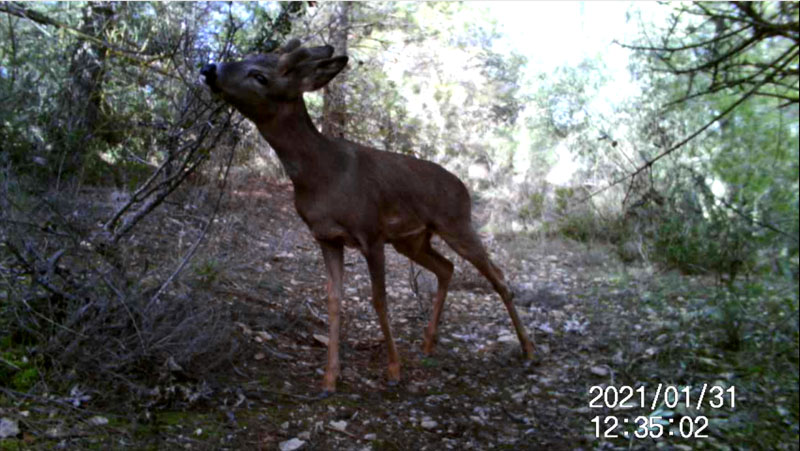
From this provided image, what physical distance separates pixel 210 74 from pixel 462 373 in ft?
10.4

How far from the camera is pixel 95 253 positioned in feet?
15.9

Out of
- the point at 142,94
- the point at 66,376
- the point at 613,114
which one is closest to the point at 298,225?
the point at 142,94

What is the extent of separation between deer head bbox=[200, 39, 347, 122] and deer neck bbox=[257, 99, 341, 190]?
0.09 m

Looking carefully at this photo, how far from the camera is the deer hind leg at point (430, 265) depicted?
6.19m

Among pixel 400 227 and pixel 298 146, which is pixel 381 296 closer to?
pixel 400 227

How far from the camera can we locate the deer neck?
495cm

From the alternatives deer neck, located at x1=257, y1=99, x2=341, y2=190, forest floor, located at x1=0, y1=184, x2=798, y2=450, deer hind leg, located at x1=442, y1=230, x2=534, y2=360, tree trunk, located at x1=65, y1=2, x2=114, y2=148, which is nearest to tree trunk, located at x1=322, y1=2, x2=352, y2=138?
forest floor, located at x1=0, y1=184, x2=798, y2=450

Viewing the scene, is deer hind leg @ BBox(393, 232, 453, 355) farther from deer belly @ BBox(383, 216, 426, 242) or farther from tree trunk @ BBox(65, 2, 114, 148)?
tree trunk @ BBox(65, 2, 114, 148)

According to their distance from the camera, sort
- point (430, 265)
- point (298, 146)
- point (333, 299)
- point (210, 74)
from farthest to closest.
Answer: point (430, 265)
point (333, 299)
point (298, 146)
point (210, 74)

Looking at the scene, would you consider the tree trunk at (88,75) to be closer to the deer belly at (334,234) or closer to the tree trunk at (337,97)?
the deer belly at (334,234)

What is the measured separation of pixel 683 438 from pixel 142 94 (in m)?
6.06

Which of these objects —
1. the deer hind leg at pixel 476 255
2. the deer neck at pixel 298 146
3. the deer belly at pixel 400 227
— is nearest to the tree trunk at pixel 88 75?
the deer neck at pixel 298 146

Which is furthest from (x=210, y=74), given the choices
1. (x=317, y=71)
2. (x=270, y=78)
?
(x=317, y=71)

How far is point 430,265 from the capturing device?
6.58 meters
